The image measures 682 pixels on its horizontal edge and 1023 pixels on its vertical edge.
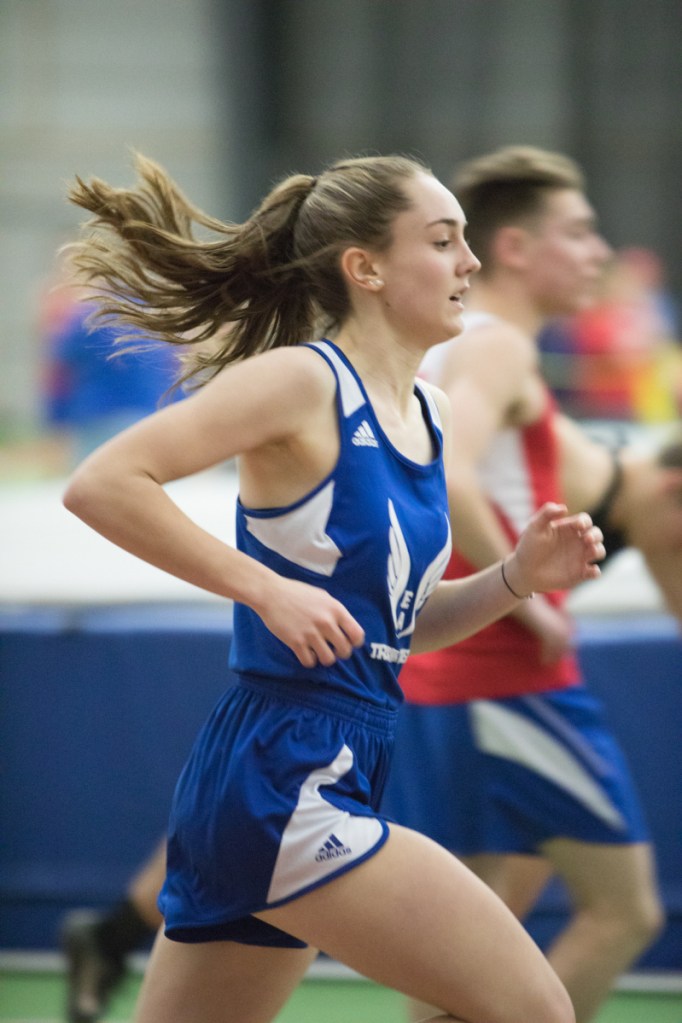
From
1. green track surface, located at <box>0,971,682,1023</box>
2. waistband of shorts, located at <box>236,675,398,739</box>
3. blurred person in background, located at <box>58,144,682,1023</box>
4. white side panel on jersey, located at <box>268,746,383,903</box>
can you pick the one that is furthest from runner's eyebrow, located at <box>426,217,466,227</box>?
green track surface, located at <box>0,971,682,1023</box>

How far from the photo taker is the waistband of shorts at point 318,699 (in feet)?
6.23

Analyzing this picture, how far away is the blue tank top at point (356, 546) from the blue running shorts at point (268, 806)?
38 millimetres

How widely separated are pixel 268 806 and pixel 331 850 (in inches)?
4.0

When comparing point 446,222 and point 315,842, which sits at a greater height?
point 446,222

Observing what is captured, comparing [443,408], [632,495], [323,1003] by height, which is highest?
[443,408]

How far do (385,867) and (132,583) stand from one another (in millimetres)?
2454

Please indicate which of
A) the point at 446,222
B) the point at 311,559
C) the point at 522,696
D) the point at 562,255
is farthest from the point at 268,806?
the point at 562,255

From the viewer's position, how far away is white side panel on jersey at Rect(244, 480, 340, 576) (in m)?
1.88

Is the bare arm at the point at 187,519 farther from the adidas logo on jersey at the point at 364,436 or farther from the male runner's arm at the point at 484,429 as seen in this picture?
the male runner's arm at the point at 484,429

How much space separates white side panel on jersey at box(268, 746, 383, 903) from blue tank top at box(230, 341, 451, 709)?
6.5 inches

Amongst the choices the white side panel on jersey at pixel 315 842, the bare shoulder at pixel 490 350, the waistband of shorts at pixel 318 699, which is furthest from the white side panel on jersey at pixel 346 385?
the bare shoulder at pixel 490 350

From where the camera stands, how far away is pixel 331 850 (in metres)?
1.80

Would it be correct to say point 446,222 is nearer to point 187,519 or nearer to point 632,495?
point 187,519

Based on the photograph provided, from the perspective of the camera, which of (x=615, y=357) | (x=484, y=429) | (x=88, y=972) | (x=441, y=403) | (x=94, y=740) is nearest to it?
(x=441, y=403)
